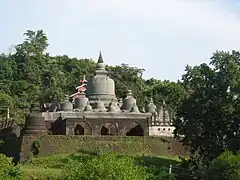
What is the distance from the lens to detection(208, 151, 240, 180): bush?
122ft

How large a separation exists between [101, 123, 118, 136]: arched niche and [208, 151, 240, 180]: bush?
54.9 ft

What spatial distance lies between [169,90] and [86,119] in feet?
120

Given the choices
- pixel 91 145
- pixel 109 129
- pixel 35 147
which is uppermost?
pixel 109 129

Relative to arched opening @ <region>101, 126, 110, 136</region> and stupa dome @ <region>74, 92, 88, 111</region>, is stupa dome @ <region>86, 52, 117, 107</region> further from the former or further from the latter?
arched opening @ <region>101, 126, 110, 136</region>

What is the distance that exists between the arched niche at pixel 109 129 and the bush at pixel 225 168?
659 inches

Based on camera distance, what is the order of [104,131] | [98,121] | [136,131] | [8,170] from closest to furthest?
[8,170] → [98,121] → [104,131] → [136,131]

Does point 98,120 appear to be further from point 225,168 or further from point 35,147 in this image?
point 225,168

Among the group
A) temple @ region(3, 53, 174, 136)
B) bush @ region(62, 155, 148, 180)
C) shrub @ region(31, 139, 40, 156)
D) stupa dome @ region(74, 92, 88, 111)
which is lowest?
bush @ region(62, 155, 148, 180)

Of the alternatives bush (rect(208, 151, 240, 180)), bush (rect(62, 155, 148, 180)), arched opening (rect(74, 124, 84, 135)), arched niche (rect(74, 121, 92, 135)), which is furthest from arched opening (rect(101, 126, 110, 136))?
bush (rect(62, 155, 148, 180))

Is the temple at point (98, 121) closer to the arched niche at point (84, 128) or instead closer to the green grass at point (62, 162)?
the arched niche at point (84, 128)

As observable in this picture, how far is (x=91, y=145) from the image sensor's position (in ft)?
165

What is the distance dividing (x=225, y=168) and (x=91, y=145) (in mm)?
15068

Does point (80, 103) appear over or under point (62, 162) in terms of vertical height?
over

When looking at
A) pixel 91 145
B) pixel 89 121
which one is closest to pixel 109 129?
pixel 89 121
